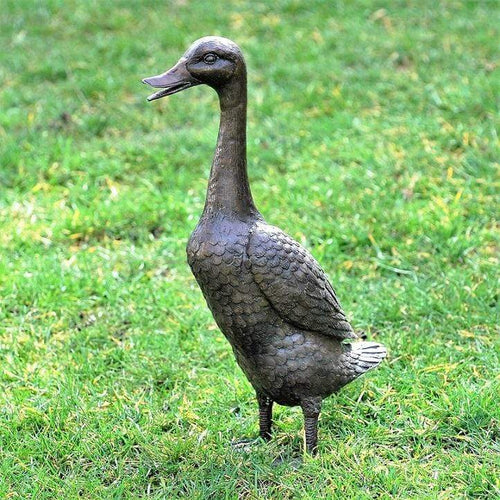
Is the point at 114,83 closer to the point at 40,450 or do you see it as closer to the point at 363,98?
the point at 363,98

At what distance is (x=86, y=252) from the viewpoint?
5.54 m

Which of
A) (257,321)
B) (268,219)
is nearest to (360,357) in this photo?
(257,321)

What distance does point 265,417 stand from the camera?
3914 mm

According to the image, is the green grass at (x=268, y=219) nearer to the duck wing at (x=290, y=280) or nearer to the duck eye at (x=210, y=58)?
the duck wing at (x=290, y=280)

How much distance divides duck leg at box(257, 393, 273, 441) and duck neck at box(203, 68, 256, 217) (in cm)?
88

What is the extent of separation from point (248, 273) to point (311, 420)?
74cm

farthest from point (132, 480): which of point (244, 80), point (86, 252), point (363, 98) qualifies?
point (363, 98)

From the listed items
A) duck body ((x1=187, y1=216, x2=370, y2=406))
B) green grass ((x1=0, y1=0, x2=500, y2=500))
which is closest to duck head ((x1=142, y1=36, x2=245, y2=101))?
duck body ((x1=187, y1=216, x2=370, y2=406))

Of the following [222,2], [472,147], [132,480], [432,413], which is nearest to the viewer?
[132,480]

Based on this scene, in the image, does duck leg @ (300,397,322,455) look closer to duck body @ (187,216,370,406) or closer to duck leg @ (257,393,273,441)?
duck body @ (187,216,370,406)

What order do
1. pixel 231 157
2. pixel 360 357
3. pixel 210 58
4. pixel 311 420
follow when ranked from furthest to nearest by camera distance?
pixel 360 357
pixel 311 420
pixel 231 157
pixel 210 58

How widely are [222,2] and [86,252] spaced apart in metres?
4.19

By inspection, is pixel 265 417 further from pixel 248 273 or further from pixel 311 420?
pixel 248 273

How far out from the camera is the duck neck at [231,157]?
3492 millimetres
